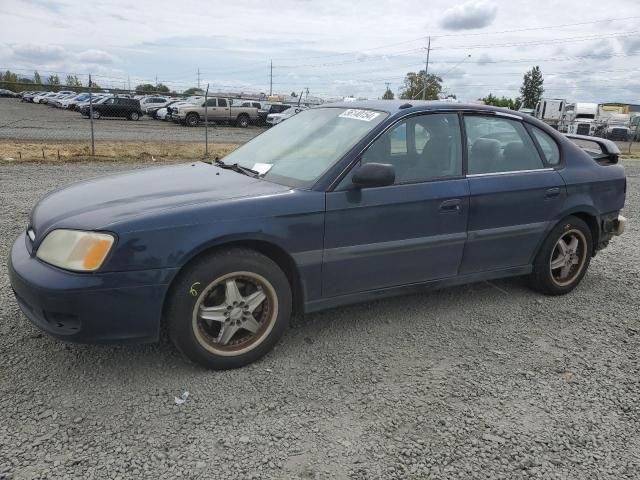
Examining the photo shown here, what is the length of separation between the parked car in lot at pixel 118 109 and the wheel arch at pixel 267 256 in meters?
30.0

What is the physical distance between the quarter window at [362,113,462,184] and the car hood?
30.2 inches

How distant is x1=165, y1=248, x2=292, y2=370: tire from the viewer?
9.31ft

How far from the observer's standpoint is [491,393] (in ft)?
9.70

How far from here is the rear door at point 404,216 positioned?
3.26 meters

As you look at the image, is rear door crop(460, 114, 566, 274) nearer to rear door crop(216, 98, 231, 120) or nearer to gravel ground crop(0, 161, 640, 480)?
gravel ground crop(0, 161, 640, 480)

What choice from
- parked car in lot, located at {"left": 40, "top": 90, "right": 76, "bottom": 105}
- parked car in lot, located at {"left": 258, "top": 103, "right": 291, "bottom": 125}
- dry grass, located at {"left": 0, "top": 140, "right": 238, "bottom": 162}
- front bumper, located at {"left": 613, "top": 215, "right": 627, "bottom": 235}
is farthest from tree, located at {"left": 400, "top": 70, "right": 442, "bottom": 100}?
front bumper, located at {"left": 613, "top": 215, "right": 627, "bottom": 235}

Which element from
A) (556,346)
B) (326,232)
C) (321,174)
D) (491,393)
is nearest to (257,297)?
(326,232)

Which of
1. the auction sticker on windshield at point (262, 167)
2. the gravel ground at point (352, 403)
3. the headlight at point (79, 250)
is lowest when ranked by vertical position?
the gravel ground at point (352, 403)

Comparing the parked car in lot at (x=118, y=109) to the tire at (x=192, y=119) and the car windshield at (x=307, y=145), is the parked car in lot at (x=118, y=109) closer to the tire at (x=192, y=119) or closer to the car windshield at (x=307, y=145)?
the tire at (x=192, y=119)

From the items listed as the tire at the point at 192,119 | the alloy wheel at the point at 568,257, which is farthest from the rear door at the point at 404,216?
the tire at the point at 192,119

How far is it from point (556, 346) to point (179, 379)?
8.15 feet

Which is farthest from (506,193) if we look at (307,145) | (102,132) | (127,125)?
(127,125)

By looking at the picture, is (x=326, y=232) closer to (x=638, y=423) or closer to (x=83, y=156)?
(x=638, y=423)

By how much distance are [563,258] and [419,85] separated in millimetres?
54767
